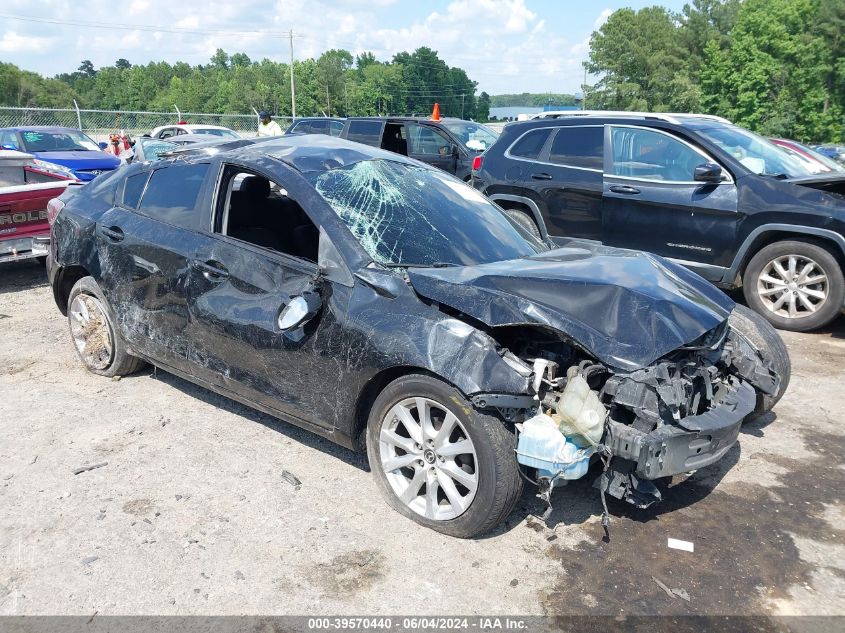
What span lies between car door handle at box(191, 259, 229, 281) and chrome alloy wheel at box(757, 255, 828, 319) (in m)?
5.25

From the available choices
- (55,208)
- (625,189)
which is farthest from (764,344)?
(55,208)

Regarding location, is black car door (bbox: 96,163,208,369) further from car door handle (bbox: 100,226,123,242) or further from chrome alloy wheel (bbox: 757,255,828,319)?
chrome alloy wheel (bbox: 757,255,828,319)

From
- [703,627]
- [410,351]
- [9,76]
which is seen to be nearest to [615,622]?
[703,627]

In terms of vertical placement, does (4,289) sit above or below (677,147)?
below

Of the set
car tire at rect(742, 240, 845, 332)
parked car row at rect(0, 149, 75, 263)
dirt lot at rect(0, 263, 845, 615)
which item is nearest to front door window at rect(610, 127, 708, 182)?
car tire at rect(742, 240, 845, 332)

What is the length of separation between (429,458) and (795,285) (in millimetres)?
5007

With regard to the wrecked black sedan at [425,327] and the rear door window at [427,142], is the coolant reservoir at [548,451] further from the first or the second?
the rear door window at [427,142]

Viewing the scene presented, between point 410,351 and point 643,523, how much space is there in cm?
150

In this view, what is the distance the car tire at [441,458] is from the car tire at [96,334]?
249cm

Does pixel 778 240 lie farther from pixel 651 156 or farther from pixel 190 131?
pixel 190 131

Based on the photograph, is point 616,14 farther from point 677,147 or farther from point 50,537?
point 50,537

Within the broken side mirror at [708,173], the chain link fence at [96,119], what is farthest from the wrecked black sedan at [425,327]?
the chain link fence at [96,119]

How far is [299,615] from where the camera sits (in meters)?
2.87

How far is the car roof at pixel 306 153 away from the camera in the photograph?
4.23m
